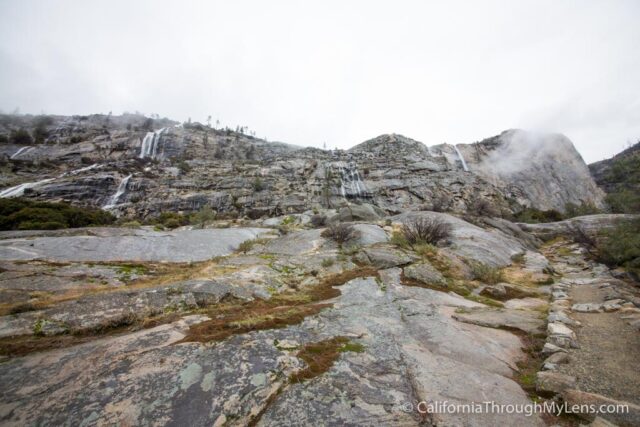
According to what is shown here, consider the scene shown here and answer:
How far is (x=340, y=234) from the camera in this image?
14.1m

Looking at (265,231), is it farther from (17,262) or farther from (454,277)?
(454,277)

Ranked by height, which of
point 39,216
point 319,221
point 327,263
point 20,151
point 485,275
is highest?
point 20,151

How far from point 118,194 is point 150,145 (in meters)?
31.4

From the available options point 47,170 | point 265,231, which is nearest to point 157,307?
point 265,231

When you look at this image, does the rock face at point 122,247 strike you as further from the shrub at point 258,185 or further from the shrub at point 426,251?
the shrub at point 258,185

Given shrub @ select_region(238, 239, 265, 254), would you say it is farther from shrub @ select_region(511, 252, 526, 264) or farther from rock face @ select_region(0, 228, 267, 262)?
shrub @ select_region(511, 252, 526, 264)

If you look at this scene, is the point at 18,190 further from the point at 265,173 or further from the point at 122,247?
the point at 122,247

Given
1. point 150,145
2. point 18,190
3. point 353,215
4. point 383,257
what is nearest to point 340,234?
point 383,257

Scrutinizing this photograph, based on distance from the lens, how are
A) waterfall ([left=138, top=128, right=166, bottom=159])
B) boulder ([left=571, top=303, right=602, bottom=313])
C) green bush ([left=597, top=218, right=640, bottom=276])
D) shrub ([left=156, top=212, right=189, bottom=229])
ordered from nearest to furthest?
boulder ([left=571, top=303, right=602, bottom=313]) → green bush ([left=597, top=218, right=640, bottom=276]) → shrub ([left=156, top=212, right=189, bottom=229]) → waterfall ([left=138, top=128, right=166, bottom=159])

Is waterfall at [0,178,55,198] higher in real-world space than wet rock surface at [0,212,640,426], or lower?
higher

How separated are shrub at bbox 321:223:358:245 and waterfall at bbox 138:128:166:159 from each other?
205 feet

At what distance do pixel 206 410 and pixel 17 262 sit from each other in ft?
33.2

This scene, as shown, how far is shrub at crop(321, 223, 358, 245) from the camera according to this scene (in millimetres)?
13984

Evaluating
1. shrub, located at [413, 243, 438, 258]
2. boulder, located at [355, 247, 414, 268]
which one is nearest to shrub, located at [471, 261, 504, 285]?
shrub, located at [413, 243, 438, 258]
